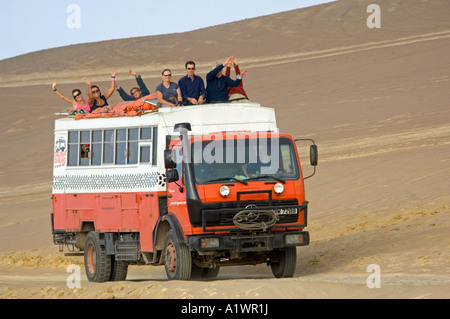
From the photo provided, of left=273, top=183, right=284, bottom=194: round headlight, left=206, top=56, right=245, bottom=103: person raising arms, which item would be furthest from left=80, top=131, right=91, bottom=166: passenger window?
left=273, top=183, right=284, bottom=194: round headlight

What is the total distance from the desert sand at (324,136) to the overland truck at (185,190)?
0.81m

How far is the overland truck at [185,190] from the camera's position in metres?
14.3

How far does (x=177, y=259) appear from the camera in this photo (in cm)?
1470

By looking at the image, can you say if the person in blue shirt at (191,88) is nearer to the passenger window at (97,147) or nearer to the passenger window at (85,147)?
the passenger window at (97,147)

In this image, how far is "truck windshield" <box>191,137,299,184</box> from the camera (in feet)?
47.2

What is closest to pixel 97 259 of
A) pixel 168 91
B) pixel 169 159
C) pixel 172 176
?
pixel 168 91

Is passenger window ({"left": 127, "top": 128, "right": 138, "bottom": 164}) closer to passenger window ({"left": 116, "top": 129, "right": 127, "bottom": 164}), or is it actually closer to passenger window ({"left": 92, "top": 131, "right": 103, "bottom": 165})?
passenger window ({"left": 116, "top": 129, "right": 127, "bottom": 164})

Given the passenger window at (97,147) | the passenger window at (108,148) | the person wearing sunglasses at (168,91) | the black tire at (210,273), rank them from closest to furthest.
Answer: the person wearing sunglasses at (168,91)
the passenger window at (108,148)
the passenger window at (97,147)
the black tire at (210,273)

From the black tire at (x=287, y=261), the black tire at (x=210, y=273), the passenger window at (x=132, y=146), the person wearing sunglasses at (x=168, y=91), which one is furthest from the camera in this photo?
the black tire at (x=210, y=273)

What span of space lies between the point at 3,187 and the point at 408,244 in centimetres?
2414

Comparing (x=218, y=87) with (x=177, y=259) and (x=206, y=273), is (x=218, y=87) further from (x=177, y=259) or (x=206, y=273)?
(x=206, y=273)

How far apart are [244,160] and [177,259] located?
6.28ft

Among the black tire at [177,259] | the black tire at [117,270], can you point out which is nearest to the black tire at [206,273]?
the black tire at [117,270]

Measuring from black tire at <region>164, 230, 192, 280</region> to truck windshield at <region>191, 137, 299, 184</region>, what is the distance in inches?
46.4
